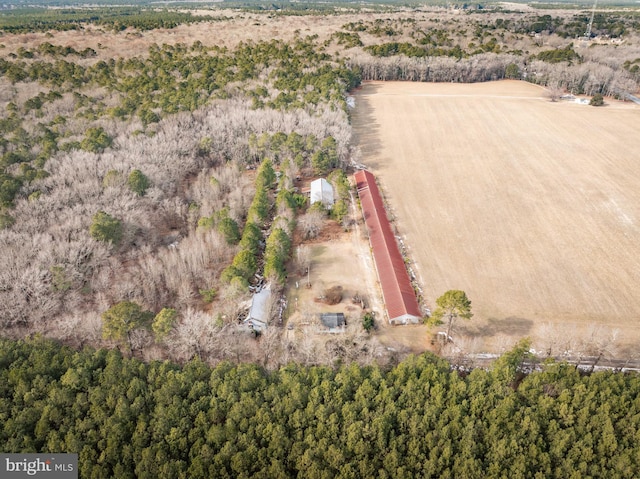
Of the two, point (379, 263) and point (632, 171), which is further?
point (632, 171)

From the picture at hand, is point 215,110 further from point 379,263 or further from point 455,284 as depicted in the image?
point 455,284

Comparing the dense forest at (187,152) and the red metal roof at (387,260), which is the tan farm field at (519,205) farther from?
the dense forest at (187,152)

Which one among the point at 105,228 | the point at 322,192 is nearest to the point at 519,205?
the point at 322,192

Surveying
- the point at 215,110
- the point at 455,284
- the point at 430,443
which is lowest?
the point at 455,284

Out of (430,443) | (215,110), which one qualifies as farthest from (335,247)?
(215,110)

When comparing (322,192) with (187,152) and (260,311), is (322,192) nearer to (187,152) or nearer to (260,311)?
(187,152)

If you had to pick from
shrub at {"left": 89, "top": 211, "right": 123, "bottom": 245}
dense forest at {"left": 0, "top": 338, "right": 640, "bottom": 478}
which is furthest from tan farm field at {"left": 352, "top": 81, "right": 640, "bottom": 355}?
shrub at {"left": 89, "top": 211, "right": 123, "bottom": 245}

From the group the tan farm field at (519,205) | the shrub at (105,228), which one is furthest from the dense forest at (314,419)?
the shrub at (105,228)
